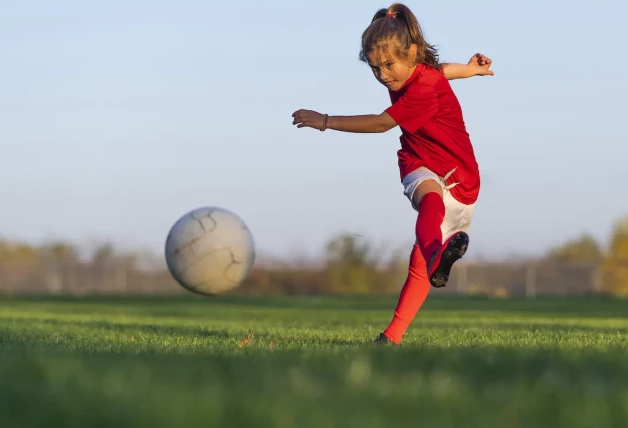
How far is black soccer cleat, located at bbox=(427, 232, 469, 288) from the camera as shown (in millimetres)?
5129

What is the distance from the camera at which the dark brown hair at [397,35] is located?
5527mm

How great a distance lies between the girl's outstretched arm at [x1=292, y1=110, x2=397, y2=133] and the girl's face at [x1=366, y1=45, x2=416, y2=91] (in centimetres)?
28

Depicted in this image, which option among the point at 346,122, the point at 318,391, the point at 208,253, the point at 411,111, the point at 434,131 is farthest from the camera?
the point at 208,253

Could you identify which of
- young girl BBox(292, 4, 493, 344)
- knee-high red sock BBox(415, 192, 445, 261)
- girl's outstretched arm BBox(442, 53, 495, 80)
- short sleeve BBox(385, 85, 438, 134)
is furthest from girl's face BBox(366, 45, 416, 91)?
knee-high red sock BBox(415, 192, 445, 261)

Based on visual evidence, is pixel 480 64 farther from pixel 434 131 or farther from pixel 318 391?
pixel 318 391

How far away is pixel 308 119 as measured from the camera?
5242mm

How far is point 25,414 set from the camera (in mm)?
2035

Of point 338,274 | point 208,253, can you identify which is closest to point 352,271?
point 338,274

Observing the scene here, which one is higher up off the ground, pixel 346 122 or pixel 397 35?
pixel 397 35

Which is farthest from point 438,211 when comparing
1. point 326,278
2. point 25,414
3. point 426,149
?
point 326,278

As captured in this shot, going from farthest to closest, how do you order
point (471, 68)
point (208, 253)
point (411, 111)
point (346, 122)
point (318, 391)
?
point (208, 253) < point (471, 68) < point (411, 111) < point (346, 122) < point (318, 391)

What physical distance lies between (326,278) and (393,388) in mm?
27116

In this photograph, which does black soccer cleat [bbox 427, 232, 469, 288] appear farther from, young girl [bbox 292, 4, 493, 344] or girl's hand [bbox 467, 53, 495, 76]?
girl's hand [bbox 467, 53, 495, 76]

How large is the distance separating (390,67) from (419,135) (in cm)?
44
